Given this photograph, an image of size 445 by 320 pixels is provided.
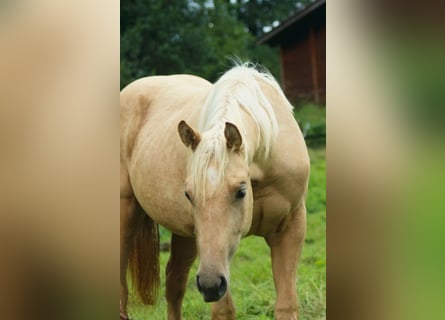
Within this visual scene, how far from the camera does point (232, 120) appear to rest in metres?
2.30

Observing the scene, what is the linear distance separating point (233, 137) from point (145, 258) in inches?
53.8

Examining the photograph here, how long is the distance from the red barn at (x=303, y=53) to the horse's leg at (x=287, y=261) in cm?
392

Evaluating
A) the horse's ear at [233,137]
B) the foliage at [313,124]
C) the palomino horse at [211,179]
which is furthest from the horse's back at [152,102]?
the foliage at [313,124]

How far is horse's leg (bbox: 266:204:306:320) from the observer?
7.95 ft

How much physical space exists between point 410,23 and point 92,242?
32.9 inches

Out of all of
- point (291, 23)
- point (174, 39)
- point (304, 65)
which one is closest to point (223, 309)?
point (174, 39)

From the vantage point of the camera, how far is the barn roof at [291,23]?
19.5 feet

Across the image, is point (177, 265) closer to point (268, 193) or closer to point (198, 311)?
point (198, 311)

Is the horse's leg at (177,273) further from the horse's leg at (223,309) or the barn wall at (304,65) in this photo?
the barn wall at (304,65)

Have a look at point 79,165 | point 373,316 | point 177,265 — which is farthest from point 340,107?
point 177,265

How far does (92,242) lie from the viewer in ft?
4.57

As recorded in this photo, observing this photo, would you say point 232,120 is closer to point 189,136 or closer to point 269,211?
point 189,136

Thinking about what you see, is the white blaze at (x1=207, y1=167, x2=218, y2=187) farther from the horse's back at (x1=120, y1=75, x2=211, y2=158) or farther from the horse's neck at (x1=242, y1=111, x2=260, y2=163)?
the horse's back at (x1=120, y1=75, x2=211, y2=158)

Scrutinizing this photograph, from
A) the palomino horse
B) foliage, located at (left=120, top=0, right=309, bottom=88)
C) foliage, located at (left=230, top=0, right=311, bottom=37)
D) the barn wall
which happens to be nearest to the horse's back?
the palomino horse
